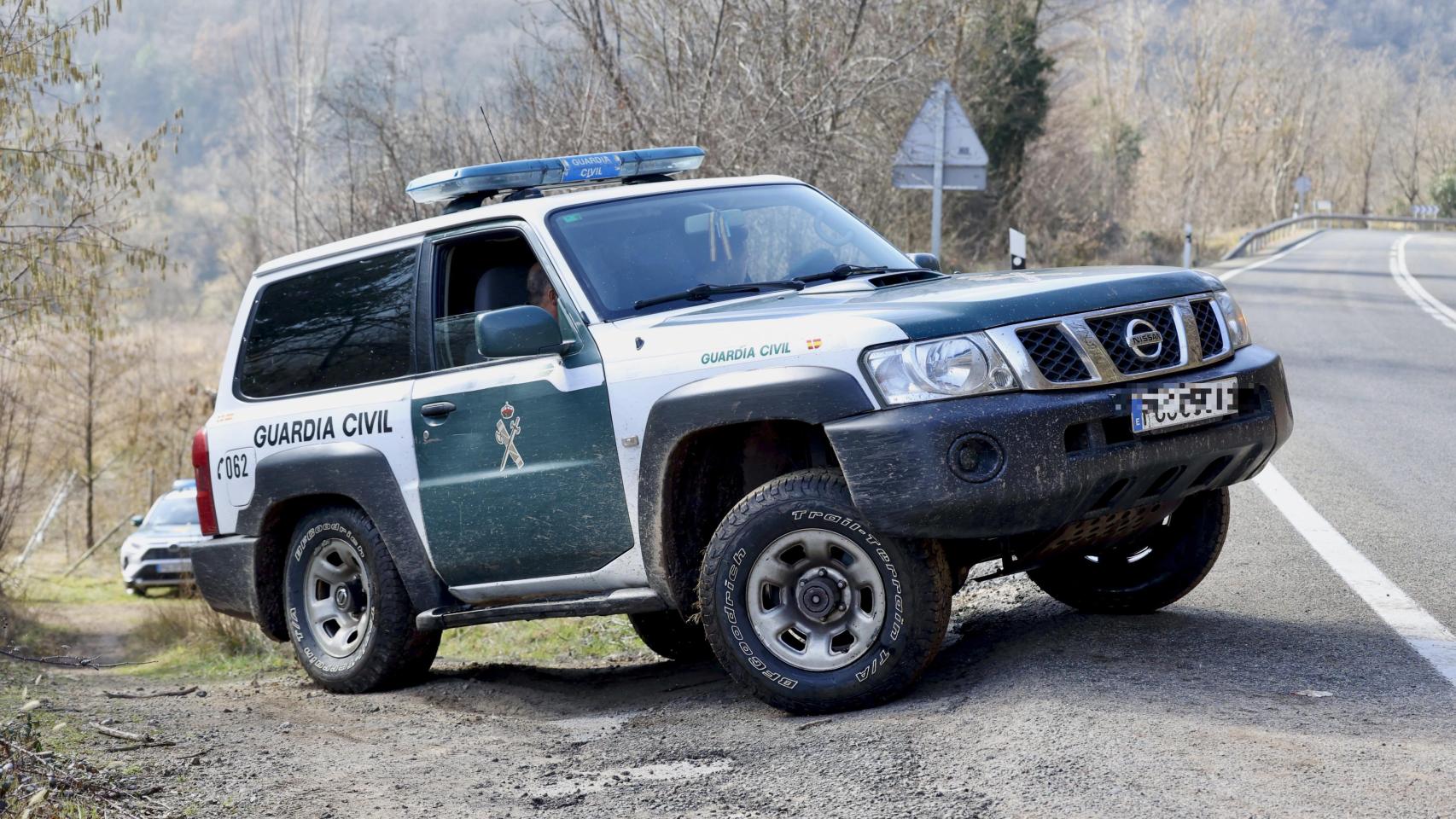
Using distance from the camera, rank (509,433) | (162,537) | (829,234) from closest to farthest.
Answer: (509,433) < (829,234) < (162,537)

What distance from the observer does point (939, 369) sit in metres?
4.60

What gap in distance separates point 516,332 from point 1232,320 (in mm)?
2508

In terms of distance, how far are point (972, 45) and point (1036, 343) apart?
2955 cm

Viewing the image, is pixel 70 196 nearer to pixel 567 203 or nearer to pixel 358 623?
pixel 358 623

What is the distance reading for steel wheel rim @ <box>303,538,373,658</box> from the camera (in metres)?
6.76

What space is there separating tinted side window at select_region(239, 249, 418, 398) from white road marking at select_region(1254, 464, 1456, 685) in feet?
13.1

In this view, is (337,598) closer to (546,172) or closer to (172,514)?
(546,172)

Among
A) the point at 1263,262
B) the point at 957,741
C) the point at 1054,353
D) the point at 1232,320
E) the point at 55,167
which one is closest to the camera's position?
the point at 957,741

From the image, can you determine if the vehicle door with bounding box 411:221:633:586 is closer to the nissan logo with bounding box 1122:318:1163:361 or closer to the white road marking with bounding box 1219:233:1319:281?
the nissan logo with bounding box 1122:318:1163:361

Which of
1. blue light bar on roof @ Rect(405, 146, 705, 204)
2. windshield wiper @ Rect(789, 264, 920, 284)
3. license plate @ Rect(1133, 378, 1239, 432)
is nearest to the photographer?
license plate @ Rect(1133, 378, 1239, 432)

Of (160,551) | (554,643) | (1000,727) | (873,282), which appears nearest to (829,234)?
(873,282)

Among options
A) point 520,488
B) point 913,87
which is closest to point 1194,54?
point 913,87

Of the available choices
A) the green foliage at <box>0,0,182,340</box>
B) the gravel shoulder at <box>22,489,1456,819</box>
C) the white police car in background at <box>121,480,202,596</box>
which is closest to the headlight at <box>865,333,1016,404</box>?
the gravel shoulder at <box>22,489,1456,819</box>

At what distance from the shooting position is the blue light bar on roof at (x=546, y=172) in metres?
6.34
